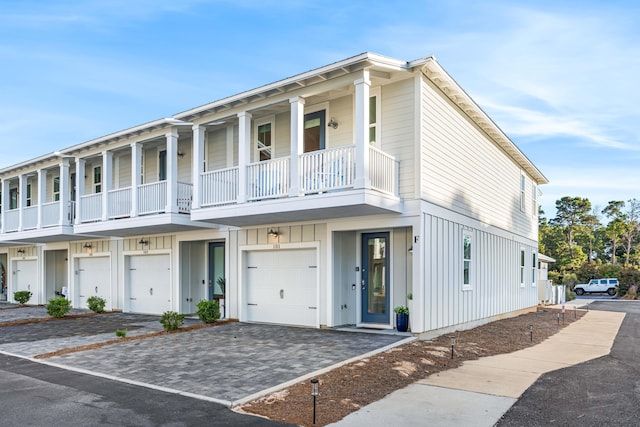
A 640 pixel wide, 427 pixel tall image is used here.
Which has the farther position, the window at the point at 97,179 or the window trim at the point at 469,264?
the window at the point at 97,179

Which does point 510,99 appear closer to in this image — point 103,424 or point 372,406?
point 372,406

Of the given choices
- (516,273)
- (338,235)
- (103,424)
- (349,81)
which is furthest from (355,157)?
(516,273)

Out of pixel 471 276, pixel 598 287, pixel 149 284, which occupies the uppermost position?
pixel 471 276

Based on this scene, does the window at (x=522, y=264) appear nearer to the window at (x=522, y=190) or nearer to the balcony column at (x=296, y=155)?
the window at (x=522, y=190)

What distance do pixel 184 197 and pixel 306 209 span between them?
564 cm

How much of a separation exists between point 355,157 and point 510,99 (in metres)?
15.3

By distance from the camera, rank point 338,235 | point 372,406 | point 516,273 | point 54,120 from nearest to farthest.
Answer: point 372,406, point 338,235, point 516,273, point 54,120

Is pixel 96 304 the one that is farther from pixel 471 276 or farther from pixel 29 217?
pixel 471 276

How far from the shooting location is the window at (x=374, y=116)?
1164 centimetres

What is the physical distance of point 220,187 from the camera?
12672 mm

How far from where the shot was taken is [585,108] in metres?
27.6

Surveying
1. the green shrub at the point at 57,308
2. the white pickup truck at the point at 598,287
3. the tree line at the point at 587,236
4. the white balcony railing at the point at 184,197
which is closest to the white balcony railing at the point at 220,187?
the white balcony railing at the point at 184,197

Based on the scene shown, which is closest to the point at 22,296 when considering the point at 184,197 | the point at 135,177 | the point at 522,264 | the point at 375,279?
the point at 135,177

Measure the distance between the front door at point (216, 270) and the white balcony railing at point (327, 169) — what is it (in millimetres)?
5601
